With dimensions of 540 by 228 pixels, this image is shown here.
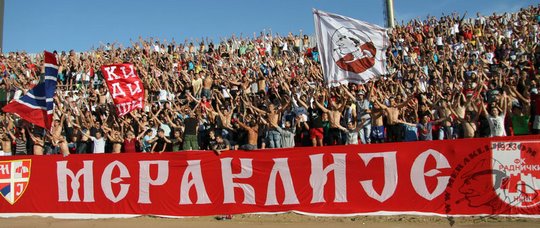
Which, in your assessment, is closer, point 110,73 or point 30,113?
point 30,113

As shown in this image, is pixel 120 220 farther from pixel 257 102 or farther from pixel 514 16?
pixel 514 16

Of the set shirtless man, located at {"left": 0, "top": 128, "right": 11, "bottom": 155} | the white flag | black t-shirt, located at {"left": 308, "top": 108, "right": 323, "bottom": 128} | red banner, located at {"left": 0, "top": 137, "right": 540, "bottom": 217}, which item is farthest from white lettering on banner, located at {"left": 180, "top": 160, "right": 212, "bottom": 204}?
shirtless man, located at {"left": 0, "top": 128, "right": 11, "bottom": 155}

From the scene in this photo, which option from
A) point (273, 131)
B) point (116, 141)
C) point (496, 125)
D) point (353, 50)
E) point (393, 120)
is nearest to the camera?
point (353, 50)

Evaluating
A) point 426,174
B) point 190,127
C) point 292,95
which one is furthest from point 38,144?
point 426,174

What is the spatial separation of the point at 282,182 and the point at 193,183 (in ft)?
7.00

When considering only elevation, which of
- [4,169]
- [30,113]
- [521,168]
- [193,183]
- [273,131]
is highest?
[30,113]

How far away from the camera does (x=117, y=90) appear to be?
Result: 15.6 meters

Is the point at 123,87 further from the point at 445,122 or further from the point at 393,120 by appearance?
the point at 445,122

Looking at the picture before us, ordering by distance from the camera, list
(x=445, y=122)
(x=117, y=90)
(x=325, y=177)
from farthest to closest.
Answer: (x=117, y=90) < (x=445, y=122) < (x=325, y=177)

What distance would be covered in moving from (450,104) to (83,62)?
17.7 m

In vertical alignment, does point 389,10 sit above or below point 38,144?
above

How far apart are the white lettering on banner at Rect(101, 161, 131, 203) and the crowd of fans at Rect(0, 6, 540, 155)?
6.12 ft

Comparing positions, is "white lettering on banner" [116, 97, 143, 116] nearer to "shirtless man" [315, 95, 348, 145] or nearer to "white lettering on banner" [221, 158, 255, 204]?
"white lettering on banner" [221, 158, 255, 204]

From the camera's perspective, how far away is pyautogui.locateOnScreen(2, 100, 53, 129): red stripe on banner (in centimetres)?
1388
